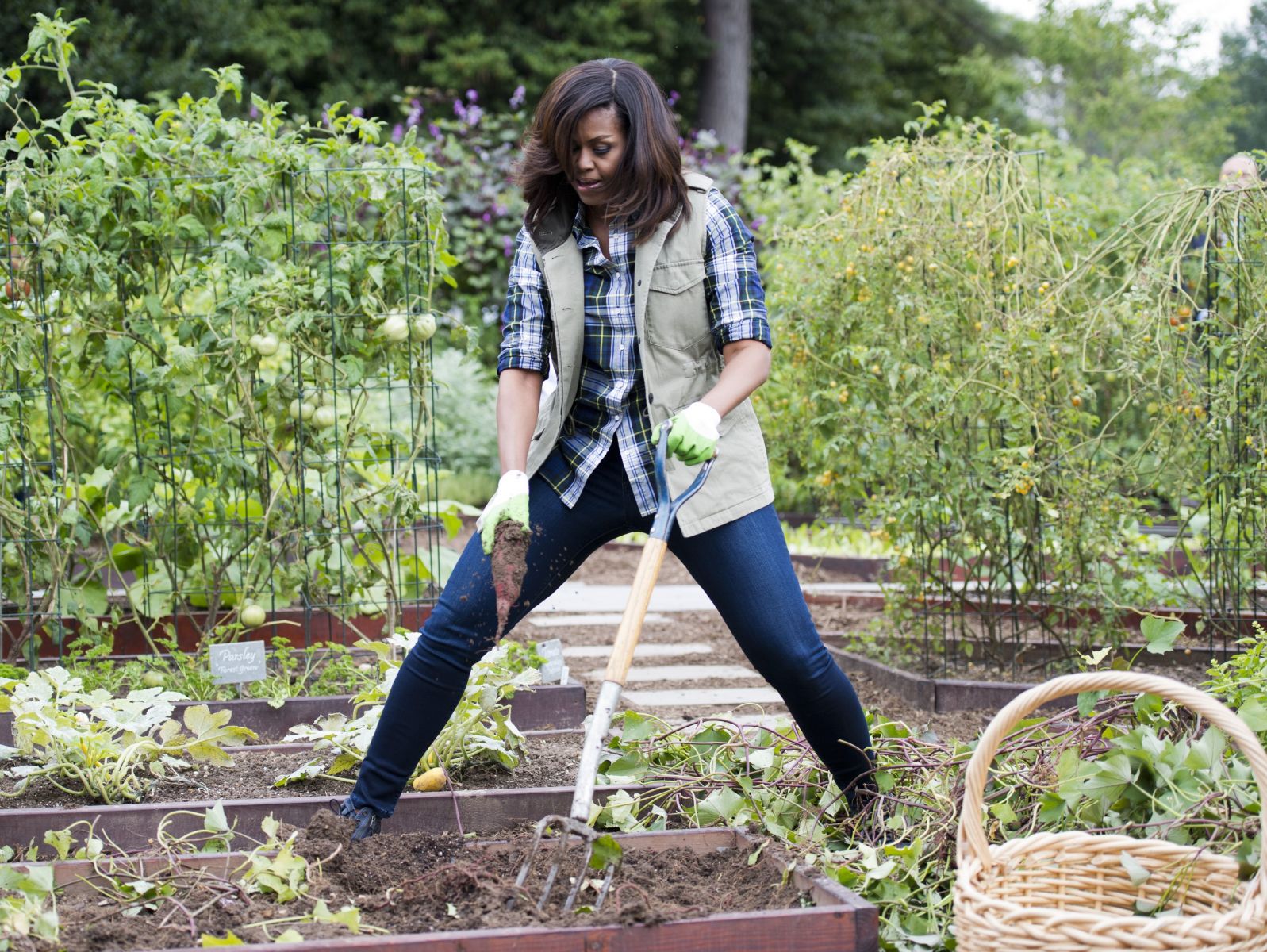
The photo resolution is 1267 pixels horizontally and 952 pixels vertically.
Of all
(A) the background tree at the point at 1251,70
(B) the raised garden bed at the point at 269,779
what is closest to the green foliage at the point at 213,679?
(B) the raised garden bed at the point at 269,779

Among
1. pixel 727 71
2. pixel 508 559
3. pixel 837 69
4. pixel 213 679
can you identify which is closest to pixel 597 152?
pixel 508 559

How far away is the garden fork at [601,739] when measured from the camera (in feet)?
6.54

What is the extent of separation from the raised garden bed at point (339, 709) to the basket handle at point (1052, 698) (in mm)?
1757

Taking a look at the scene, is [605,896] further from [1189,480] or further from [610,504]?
[1189,480]

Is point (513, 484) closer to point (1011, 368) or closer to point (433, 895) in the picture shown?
point (433, 895)

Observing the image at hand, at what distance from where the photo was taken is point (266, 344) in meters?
3.76

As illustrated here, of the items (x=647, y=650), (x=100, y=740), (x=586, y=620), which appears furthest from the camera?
(x=586, y=620)

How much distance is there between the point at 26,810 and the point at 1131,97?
1538 cm

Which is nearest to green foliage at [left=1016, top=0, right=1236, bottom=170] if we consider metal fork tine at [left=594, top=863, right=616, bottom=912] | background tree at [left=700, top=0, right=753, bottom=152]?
background tree at [left=700, top=0, right=753, bottom=152]

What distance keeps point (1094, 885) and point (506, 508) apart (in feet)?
3.71

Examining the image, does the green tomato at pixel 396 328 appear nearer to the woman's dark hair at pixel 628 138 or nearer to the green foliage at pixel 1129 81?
the woman's dark hair at pixel 628 138

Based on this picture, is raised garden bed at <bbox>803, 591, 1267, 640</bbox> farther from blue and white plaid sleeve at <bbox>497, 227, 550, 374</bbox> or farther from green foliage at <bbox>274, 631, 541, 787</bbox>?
blue and white plaid sleeve at <bbox>497, 227, 550, 374</bbox>

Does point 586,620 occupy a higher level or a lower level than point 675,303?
lower

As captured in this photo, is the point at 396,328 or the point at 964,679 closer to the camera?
the point at 396,328
